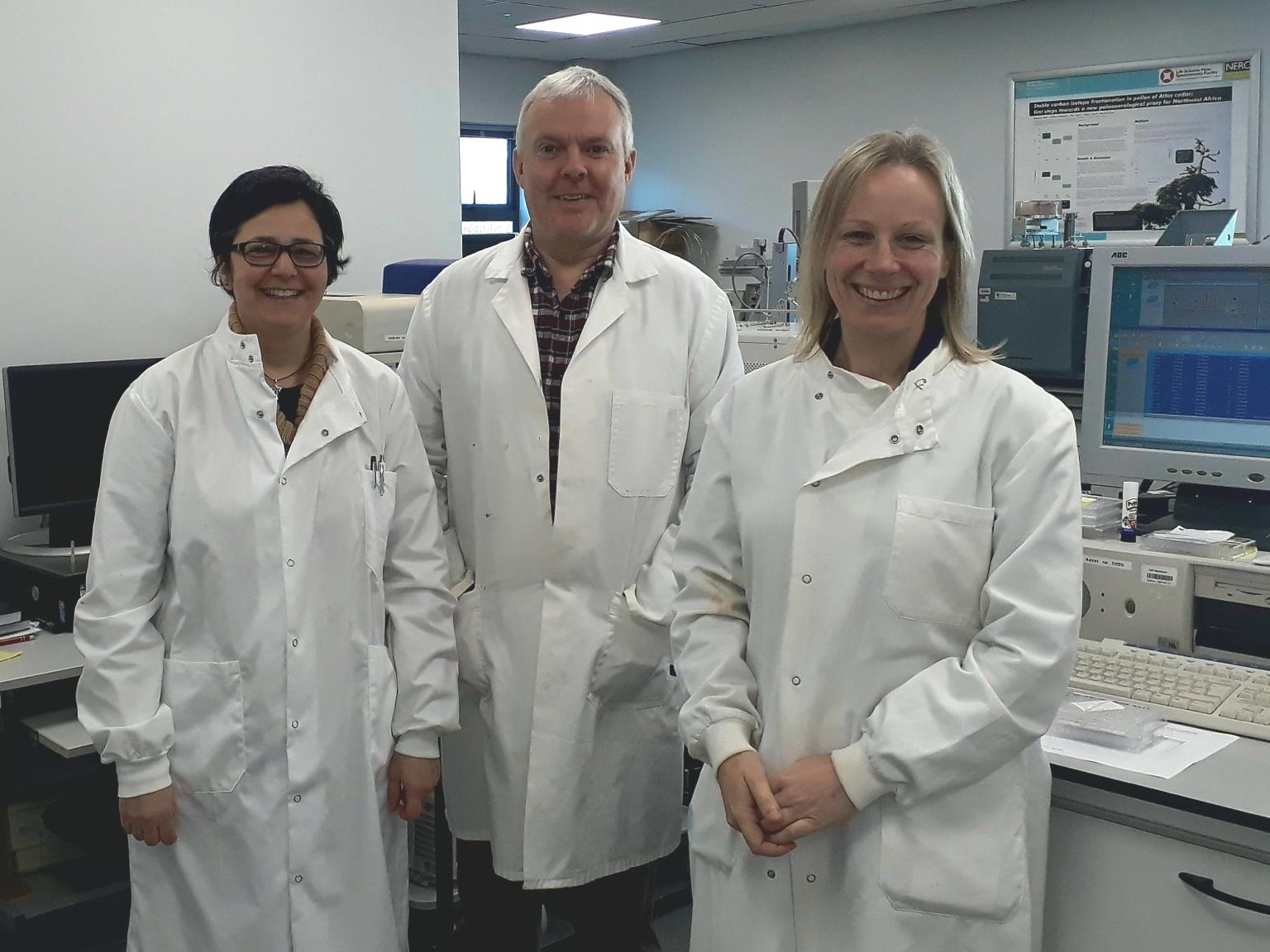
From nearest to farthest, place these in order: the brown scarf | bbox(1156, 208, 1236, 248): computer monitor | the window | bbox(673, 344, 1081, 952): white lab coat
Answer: bbox(673, 344, 1081, 952): white lab coat → the brown scarf → bbox(1156, 208, 1236, 248): computer monitor → the window

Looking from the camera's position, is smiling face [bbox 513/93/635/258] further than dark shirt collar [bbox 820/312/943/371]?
Yes

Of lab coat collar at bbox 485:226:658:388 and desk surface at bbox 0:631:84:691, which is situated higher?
lab coat collar at bbox 485:226:658:388

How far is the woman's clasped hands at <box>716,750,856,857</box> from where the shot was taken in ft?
4.31

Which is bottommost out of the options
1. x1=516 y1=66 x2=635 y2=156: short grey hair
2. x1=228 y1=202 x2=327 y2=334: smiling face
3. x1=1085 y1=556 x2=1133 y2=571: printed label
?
x1=1085 y1=556 x2=1133 y2=571: printed label

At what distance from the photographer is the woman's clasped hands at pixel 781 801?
4.31ft

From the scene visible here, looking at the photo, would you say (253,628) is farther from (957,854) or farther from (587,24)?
(587,24)

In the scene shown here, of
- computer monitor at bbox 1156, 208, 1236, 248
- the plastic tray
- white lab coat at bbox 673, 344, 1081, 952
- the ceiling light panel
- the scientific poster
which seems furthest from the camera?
the ceiling light panel

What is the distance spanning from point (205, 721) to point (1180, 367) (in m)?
1.57

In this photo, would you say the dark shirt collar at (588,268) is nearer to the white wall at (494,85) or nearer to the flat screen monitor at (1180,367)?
the flat screen monitor at (1180,367)

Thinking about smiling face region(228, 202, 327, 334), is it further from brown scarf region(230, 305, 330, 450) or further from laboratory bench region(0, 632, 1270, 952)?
laboratory bench region(0, 632, 1270, 952)

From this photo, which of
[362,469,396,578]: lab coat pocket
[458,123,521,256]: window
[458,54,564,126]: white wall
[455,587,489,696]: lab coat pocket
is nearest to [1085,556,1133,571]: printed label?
[455,587,489,696]: lab coat pocket

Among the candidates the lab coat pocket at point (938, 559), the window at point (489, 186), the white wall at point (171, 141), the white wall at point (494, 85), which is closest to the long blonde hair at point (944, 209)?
the lab coat pocket at point (938, 559)

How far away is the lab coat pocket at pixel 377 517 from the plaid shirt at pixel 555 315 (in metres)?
0.26

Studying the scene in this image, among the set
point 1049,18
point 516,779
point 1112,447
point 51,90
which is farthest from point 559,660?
point 1049,18
